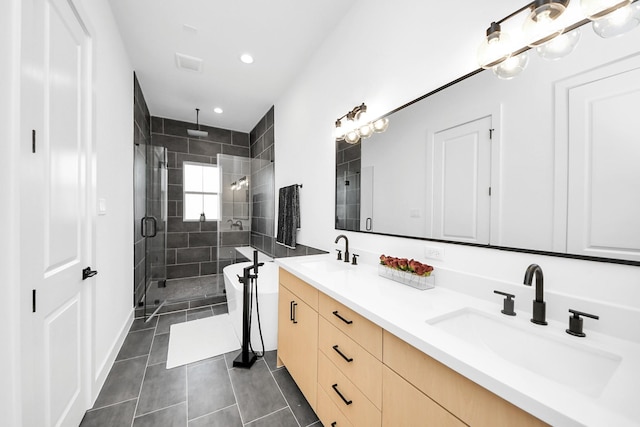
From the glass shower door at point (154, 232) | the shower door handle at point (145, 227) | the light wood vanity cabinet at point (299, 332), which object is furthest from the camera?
the glass shower door at point (154, 232)

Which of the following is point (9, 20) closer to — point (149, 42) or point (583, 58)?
point (149, 42)

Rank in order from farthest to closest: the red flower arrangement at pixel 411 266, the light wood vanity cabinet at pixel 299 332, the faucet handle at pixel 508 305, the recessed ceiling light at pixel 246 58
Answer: the recessed ceiling light at pixel 246 58
the light wood vanity cabinet at pixel 299 332
the red flower arrangement at pixel 411 266
the faucet handle at pixel 508 305

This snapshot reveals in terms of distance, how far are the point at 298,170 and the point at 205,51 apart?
4.90 ft

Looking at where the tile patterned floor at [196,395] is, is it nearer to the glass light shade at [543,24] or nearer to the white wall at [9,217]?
the white wall at [9,217]

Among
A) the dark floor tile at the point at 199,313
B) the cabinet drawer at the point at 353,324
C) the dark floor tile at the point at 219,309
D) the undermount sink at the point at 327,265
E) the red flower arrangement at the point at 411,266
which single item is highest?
the red flower arrangement at the point at 411,266

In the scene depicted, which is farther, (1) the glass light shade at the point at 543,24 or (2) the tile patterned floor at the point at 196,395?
(2) the tile patterned floor at the point at 196,395

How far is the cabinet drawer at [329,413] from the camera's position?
1161 mm

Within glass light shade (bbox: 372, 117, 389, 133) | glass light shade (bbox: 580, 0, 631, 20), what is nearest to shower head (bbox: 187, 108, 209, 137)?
glass light shade (bbox: 372, 117, 389, 133)

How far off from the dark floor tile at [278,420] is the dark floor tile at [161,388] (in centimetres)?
56

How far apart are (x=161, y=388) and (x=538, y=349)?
2.20m

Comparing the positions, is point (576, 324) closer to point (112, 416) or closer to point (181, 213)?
point (112, 416)

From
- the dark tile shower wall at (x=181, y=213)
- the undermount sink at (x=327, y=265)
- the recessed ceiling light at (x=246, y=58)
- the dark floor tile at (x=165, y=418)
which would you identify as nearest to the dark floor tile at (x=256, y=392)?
the dark floor tile at (x=165, y=418)

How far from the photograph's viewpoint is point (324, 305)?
1305 mm

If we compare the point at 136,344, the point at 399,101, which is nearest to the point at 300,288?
the point at 399,101
